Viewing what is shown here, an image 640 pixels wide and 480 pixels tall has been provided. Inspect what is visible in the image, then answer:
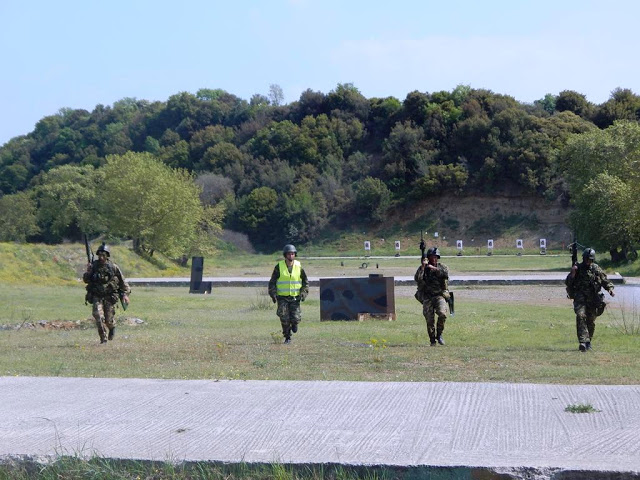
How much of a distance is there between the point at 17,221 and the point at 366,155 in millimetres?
40634

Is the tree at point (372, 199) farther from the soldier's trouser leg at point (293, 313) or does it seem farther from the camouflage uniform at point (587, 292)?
the camouflage uniform at point (587, 292)

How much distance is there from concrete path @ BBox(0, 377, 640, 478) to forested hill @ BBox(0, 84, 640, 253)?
264 ft

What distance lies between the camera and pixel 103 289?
56.3 feet

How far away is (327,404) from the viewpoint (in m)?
7.41

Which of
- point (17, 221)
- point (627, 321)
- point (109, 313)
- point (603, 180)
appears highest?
point (603, 180)

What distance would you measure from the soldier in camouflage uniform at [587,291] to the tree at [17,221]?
8233 cm

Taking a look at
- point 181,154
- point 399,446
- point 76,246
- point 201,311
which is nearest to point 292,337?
point 201,311

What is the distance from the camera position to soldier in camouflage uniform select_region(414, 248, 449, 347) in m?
16.0

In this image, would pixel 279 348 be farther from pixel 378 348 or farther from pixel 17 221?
pixel 17 221

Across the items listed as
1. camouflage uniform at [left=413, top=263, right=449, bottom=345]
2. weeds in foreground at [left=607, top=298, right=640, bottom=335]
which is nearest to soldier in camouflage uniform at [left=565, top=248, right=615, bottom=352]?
camouflage uniform at [left=413, top=263, right=449, bottom=345]

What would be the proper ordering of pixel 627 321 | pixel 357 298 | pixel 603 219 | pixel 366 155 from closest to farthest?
pixel 627 321 < pixel 357 298 < pixel 603 219 < pixel 366 155

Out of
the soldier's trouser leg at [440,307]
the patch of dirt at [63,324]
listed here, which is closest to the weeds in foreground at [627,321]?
the soldier's trouser leg at [440,307]

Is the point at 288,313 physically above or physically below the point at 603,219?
below

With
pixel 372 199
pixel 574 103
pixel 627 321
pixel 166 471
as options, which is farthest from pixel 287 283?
pixel 574 103
